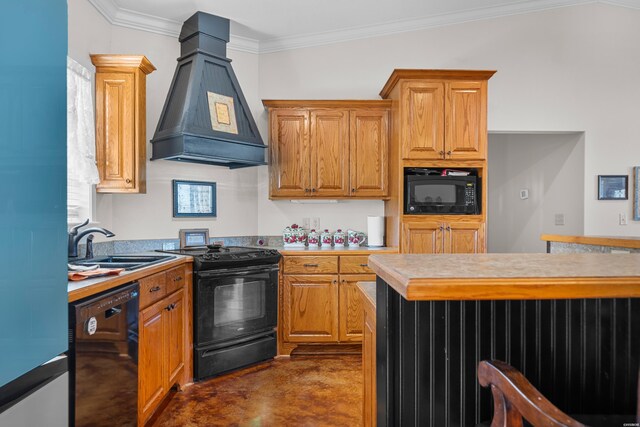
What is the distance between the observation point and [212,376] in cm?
300

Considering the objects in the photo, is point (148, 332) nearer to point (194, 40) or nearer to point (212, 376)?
point (212, 376)

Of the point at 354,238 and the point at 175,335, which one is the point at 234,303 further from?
the point at 354,238

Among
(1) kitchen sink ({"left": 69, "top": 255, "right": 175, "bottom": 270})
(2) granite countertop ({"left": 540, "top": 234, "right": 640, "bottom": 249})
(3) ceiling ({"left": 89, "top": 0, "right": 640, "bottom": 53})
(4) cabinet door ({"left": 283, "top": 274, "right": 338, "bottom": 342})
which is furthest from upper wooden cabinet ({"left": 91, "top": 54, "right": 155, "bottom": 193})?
(2) granite countertop ({"left": 540, "top": 234, "right": 640, "bottom": 249})

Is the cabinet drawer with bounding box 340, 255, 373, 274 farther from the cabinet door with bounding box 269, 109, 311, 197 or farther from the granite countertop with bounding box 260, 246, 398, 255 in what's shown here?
the cabinet door with bounding box 269, 109, 311, 197

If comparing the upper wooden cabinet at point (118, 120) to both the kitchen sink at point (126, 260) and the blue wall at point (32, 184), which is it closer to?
the kitchen sink at point (126, 260)

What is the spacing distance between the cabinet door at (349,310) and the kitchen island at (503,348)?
2.17 meters

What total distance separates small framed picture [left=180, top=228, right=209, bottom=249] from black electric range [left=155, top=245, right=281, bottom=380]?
0.19 meters

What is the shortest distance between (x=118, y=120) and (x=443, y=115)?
2.64m

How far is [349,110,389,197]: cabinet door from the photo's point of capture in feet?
12.4

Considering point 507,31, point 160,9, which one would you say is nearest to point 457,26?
point 507,31

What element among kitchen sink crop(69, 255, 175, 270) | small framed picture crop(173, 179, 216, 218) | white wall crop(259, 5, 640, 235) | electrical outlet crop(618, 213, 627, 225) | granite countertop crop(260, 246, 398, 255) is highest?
white wall crop(259, 5, 640, 235)

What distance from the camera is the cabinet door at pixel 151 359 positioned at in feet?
7.10

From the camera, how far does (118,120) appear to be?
9.43 ft

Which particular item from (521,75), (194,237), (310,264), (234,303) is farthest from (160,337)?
(521,75)
